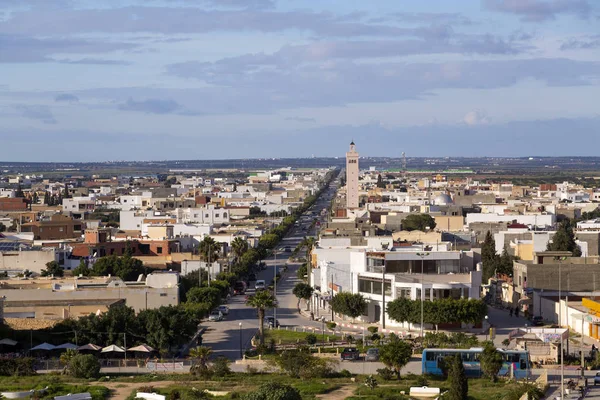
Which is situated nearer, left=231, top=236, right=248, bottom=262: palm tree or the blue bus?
the blue bus

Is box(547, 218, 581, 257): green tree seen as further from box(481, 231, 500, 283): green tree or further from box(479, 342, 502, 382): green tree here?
box(479, 342, 502, 382): green tree

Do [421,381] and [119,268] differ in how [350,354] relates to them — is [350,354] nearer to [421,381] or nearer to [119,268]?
[421,381]

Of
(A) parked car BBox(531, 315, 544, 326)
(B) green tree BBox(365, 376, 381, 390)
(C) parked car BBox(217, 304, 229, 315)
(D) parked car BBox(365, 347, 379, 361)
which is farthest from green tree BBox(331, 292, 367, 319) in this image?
(B) green tree BBox(365, 376, 381, 390)

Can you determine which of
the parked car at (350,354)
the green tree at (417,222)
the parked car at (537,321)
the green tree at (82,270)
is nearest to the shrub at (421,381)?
the parked car at (350,354)

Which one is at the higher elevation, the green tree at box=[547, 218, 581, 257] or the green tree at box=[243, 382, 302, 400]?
the green tree at box=[547, 218, 581, 257]

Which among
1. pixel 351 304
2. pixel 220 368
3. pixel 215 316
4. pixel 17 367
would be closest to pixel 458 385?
pixel 220 368

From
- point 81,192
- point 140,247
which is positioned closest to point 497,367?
point 140,247
